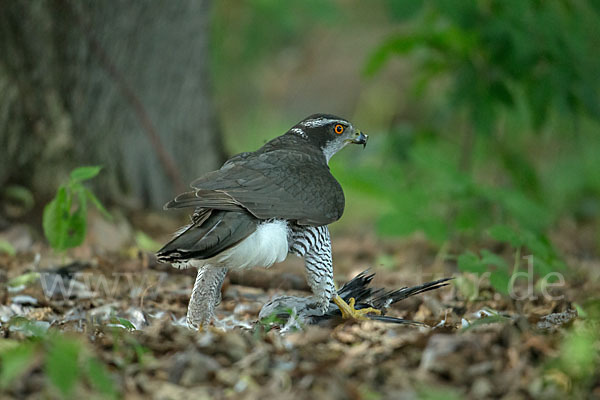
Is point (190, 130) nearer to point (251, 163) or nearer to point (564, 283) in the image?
point (251, 163)

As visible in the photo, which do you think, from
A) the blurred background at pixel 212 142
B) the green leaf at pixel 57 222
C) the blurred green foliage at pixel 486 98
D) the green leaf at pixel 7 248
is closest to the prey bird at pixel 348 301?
the blurred background at pixel 212 142

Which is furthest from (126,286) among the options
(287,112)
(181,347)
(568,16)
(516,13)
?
(287,112)

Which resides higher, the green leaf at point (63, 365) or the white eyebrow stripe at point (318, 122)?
the white eyebrow stripe at point (318, 122)

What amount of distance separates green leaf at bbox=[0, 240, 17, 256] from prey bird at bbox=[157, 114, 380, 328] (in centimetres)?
199

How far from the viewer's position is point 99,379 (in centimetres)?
208

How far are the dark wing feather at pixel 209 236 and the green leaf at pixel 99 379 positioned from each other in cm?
98

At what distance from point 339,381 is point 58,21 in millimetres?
4464

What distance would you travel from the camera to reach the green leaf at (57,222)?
407 centimetres

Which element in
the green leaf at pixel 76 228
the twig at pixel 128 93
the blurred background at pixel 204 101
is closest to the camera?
the green leaf at pixel 76 228

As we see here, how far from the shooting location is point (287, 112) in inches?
549

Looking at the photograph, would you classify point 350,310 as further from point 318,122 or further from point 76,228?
point 76,228

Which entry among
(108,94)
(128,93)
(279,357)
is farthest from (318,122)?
(108,94)

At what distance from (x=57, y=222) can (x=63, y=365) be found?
2257mm

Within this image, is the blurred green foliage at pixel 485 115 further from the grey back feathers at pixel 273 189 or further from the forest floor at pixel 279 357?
the forest floor at pixel 279 357
